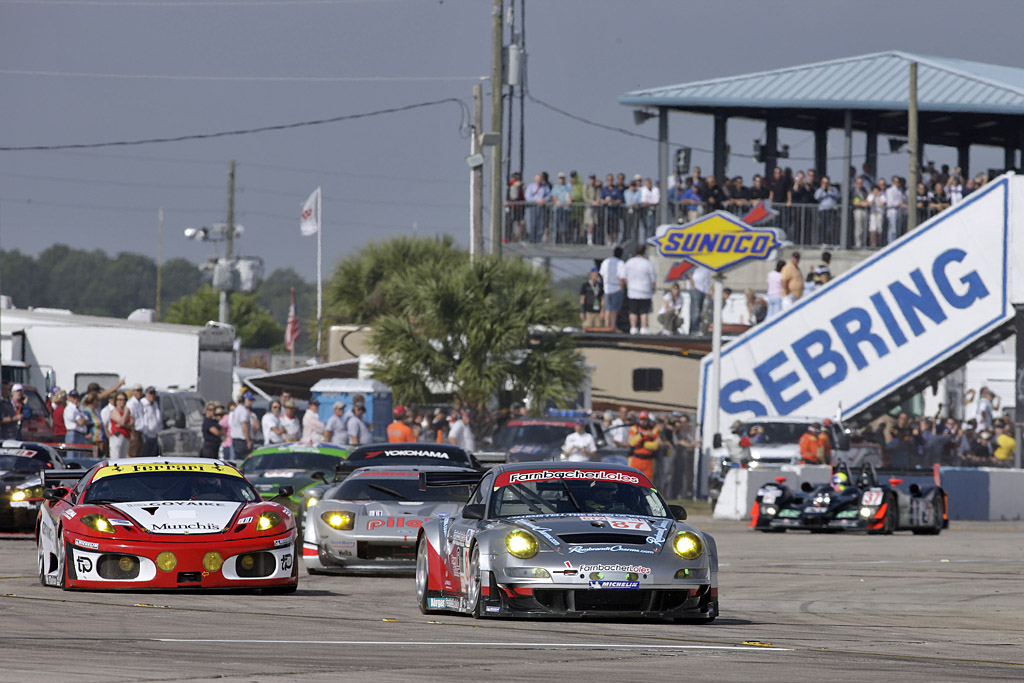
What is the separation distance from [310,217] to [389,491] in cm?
5550

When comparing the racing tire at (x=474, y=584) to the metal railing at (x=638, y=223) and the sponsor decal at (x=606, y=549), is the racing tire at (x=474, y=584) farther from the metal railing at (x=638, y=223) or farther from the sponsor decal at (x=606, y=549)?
the metal railing at (x=638, y=223)

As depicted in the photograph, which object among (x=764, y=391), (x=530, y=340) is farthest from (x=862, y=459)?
(x=530, y=340)

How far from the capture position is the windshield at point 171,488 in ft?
46.4

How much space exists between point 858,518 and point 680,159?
2440 centimetres

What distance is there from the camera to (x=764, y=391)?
35.5m

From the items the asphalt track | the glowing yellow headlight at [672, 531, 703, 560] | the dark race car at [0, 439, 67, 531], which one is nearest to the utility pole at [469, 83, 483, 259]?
the dark race car at [0, 439, 67, 531]

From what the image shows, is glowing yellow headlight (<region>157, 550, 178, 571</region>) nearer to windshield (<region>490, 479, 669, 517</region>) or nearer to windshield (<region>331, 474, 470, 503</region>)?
windshield (<region>490, 479, 669, 517</region>)

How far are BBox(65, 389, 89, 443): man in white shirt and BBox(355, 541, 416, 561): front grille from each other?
39.2ft

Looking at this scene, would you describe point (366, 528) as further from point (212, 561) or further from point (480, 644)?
point (480, 644)

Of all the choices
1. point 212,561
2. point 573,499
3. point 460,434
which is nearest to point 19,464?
point 212,561

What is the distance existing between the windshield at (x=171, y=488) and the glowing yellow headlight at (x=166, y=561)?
2.75 feet

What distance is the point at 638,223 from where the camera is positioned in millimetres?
42969

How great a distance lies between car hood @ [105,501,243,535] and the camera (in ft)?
44.3

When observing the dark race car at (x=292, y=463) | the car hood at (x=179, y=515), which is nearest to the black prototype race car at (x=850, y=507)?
the dark race car at (x=292, y=463)
